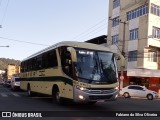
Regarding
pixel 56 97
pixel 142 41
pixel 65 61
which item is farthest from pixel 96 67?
pixel 142 41

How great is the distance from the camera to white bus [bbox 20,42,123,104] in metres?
17.3

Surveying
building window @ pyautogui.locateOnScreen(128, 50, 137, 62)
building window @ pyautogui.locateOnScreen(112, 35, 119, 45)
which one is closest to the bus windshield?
building window @ pyautogui.locateOnScreen(128, 50, 137, 62)

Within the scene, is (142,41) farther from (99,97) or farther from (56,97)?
(99,97)

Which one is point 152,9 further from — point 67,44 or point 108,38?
point 67,44

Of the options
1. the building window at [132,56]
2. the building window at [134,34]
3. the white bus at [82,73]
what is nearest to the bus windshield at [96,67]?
the white bus at [82,73]

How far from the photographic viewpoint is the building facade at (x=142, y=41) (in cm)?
4862

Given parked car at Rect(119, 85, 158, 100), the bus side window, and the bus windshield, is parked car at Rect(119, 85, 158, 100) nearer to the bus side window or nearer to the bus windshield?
the bus windshield

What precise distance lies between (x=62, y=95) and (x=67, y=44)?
268 cm

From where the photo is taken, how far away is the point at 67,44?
1888 cm

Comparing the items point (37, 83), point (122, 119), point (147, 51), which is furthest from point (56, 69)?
point (147, 51)

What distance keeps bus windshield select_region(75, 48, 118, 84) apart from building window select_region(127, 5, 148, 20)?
32300 millimetres

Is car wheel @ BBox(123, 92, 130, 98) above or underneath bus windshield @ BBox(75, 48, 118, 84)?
underneath

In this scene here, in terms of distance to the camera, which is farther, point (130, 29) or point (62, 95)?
point (130, 29)

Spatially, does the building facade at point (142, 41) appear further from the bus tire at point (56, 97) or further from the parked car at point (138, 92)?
the bus tire at point (56, 97)
